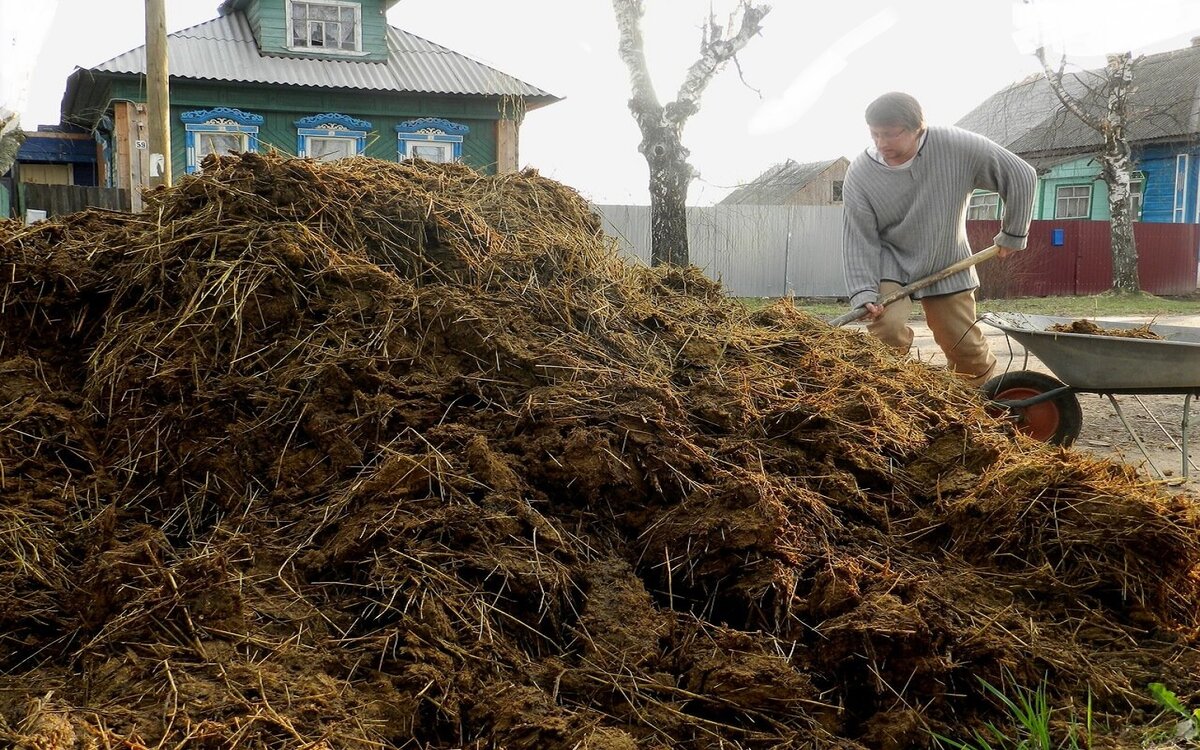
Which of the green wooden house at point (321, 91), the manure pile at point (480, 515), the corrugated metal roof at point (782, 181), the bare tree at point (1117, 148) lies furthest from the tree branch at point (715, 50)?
the corrugated metal roof at point (782, 181)

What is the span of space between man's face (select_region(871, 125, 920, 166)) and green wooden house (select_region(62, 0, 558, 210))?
418 inches

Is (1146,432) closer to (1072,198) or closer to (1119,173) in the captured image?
(1119,173)

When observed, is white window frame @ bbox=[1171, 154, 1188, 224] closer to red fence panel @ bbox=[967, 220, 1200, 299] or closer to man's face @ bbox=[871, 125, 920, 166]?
red fence panel @ bbox=[967, 220, 1200, 299]

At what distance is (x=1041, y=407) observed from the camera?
16.3 feet

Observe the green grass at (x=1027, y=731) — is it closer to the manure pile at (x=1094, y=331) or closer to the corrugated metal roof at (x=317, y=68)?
the manure pile at (x=1094, y=331)

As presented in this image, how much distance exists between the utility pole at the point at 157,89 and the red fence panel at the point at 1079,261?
14660 mm

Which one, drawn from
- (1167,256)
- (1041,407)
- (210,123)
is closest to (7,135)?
(210,123)

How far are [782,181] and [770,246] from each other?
17984 mm

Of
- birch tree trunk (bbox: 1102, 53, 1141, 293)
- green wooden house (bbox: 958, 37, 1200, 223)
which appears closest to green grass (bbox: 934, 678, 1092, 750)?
birch tree trunk (bbox: 1102, 53, 1141, 293)

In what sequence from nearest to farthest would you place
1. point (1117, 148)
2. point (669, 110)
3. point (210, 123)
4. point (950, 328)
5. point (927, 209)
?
point (927, 209) < point (950, 328) < point (669, 110) < point (210, 123) < point (1117, 148)

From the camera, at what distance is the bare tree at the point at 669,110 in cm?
1372

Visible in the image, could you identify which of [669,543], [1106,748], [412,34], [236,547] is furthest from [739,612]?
[412,34]

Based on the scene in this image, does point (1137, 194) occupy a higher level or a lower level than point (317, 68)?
lower

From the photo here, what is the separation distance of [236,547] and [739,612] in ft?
4.19
